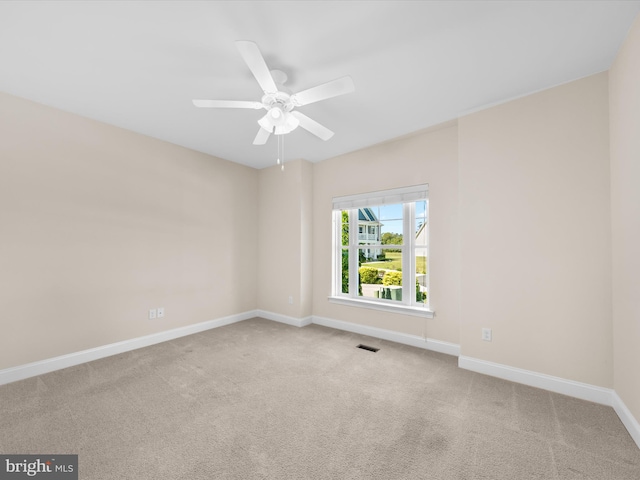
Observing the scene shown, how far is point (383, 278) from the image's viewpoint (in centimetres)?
388

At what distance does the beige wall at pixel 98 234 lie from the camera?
2.53 m

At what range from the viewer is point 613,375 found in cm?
209

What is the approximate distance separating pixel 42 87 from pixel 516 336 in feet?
16.3

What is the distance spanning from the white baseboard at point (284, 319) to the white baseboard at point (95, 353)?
68cm

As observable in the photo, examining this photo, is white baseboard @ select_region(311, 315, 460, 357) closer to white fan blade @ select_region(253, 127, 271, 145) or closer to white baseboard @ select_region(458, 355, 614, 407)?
white baseboard @ select_region(458, 355, 614, 407)

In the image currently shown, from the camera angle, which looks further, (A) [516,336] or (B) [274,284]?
(B) [274,284]

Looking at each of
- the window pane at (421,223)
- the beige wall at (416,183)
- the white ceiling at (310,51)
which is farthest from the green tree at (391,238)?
the white ceiling at (310,51)

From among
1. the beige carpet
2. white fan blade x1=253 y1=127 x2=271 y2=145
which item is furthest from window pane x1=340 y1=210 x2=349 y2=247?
white fan blade x1=253 y1=127 x2=271 y2=145

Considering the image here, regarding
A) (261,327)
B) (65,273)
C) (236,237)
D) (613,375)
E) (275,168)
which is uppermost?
(275,168)

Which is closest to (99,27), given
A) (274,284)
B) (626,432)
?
(274,284)

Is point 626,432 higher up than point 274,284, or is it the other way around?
point 274,284

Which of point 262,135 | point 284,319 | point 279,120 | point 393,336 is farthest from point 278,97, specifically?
point 284,319

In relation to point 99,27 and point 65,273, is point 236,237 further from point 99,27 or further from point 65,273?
point 99,27

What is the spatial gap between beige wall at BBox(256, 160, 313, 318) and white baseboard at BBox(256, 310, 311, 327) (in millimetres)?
55
